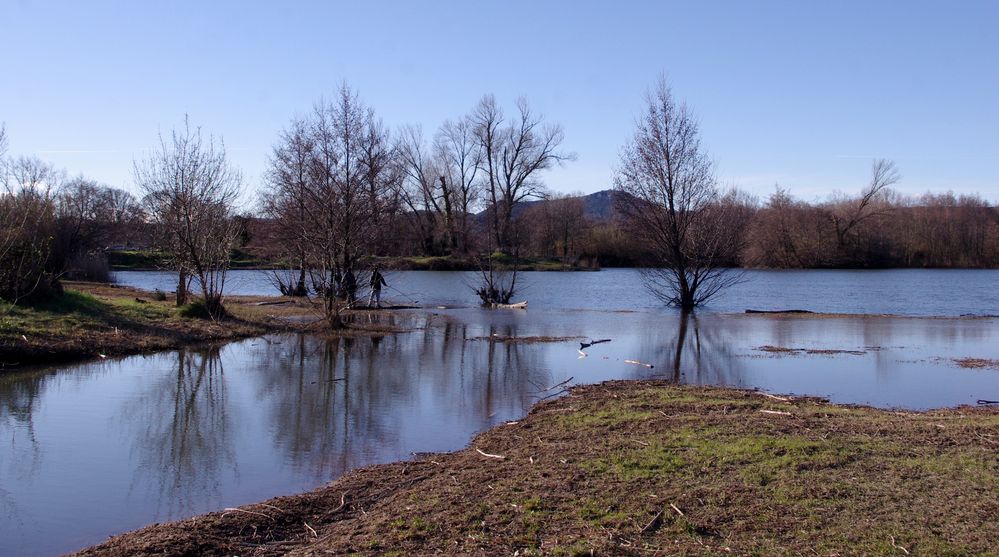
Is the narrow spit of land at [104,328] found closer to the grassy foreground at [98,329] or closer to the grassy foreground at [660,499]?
the grassy foreground at [98,329]

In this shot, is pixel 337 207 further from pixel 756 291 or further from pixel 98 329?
pixel 756 291

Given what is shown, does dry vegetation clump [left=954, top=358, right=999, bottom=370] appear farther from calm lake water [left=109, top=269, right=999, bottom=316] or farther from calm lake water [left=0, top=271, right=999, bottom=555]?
calm lake water [left=109, top=269, right=999, bottom=316]

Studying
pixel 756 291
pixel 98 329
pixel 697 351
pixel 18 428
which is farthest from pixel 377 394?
pixel 756 291

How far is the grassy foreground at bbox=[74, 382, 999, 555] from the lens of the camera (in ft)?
18.1

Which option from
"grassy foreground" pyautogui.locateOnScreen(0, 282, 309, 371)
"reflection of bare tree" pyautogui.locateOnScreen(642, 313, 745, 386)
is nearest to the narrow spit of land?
"grassy foreground" pyautogui.locateOnScreen(0, 282, 309, 371)

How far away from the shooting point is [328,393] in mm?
13383

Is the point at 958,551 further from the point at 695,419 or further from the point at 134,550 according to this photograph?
the point at 134,550

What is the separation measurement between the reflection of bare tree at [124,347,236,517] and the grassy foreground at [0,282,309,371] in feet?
9.62

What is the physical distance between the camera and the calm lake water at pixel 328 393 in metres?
8.09

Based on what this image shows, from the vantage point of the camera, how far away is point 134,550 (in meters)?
5.84

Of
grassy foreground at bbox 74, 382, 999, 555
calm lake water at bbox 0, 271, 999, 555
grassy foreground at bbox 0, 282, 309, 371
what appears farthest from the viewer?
grassy foreground at bbox 0, 282, 309, 371

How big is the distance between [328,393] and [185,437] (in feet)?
10.5

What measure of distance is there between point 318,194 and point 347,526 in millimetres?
20140

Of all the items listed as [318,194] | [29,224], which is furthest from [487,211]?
[29,224]
